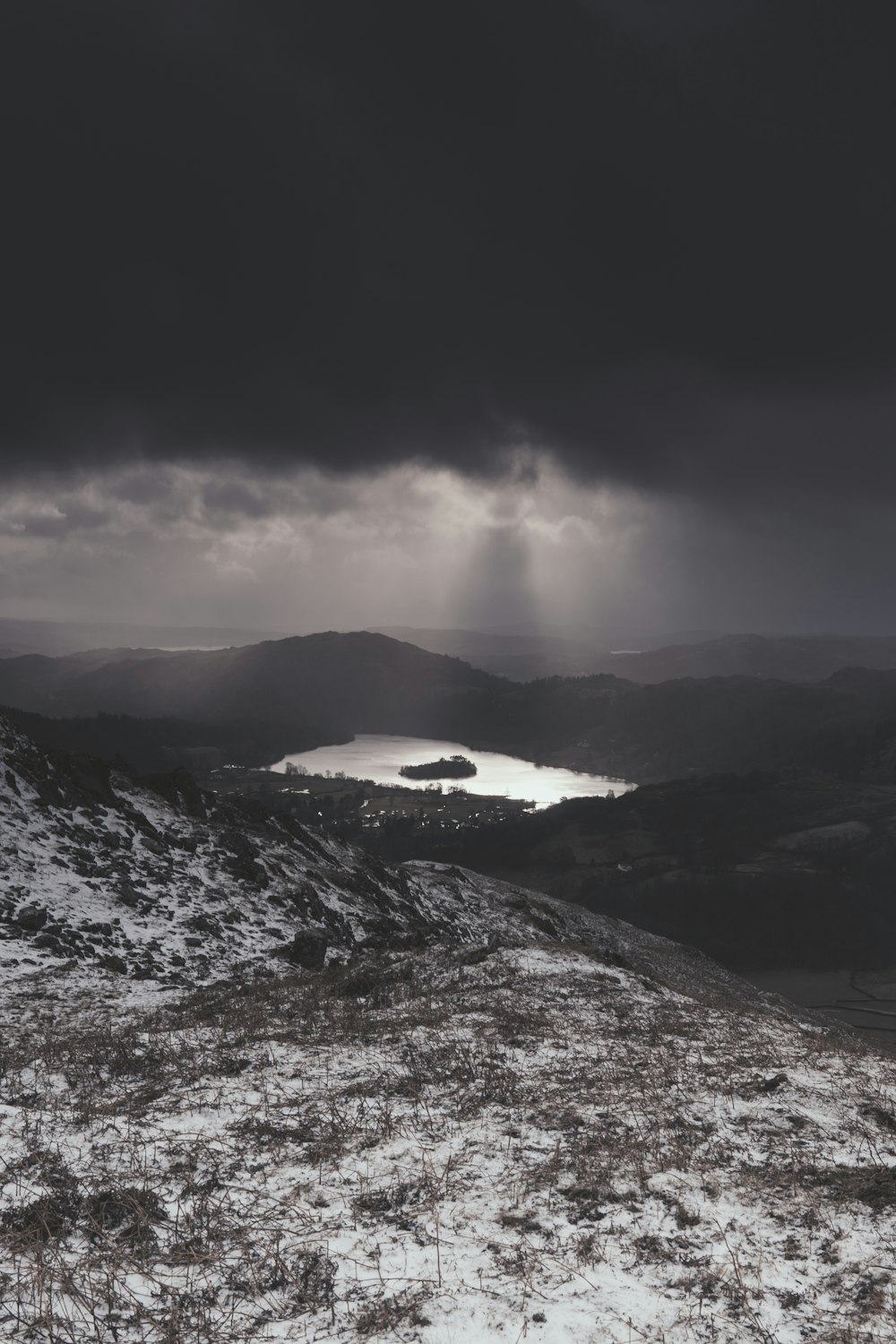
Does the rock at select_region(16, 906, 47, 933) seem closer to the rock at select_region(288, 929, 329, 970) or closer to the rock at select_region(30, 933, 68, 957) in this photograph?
the rock at select_region(30, 933, 68, 957)

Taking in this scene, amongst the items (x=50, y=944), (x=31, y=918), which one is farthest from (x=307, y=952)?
(x=31, y=918)

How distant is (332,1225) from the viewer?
6238mm

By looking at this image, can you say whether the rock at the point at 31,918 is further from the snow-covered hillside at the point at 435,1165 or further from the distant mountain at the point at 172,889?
the snow-covered hillside at the point at 435,1165

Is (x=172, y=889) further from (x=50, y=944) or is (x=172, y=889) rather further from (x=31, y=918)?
(x=50, y=944)

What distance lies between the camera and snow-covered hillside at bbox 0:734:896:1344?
205 inches

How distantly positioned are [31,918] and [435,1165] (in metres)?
19.4

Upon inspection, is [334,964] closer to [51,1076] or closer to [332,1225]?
[51,1076]

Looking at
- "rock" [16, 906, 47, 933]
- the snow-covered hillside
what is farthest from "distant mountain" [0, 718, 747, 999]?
the snow-covered hillside

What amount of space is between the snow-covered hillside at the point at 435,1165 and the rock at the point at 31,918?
300 centimetres

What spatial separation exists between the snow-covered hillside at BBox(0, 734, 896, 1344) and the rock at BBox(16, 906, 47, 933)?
300 cm

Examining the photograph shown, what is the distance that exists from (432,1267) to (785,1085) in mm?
7178

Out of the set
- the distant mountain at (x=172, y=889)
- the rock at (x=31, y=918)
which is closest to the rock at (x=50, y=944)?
the distant mountain at (x=172, y=889)

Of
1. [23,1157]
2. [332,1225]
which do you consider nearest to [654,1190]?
[332,1225]

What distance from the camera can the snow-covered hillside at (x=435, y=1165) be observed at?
5.21 meters
